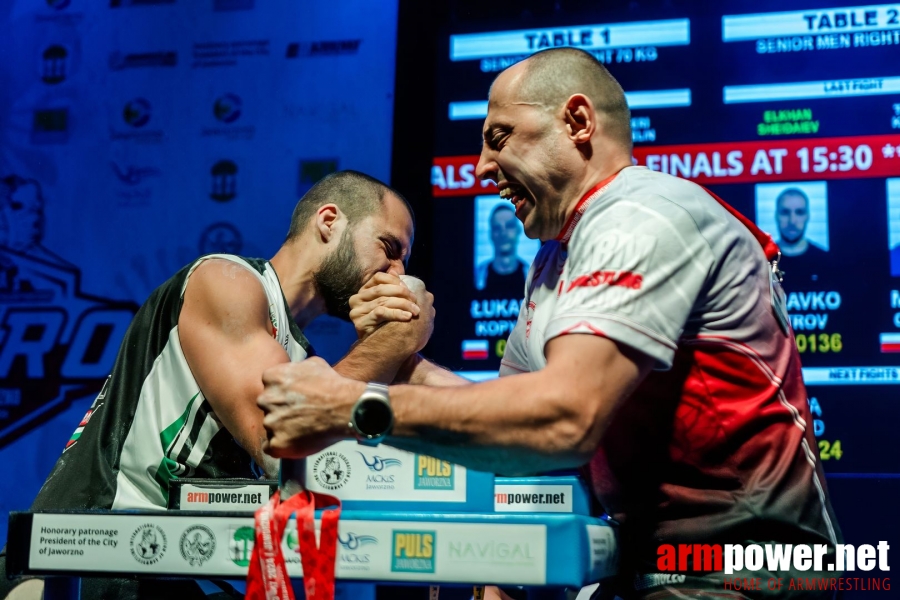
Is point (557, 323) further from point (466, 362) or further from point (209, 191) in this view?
point (209, 191)

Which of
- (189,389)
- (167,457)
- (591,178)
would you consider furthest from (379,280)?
(591,178)

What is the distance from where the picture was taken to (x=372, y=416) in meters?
1.10

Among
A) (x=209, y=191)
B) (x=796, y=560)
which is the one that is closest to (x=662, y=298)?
(x=796, y=560)

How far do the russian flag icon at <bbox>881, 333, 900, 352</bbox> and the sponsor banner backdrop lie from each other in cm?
178

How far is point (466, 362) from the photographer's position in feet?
10.2

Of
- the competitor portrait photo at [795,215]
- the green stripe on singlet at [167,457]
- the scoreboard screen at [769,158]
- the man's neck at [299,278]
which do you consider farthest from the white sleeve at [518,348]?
the competitor portrait photo at [795,215]

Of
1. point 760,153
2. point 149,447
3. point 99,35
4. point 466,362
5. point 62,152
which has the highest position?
point 99,35

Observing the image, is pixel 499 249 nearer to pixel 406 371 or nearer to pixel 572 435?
pixel 406 371

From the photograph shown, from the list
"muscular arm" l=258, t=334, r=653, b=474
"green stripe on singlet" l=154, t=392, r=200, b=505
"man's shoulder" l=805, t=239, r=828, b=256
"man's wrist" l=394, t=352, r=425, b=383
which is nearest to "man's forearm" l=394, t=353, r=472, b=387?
"man's wrist" l=394, t=352, r=425, b=383

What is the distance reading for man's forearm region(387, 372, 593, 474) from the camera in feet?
3.55

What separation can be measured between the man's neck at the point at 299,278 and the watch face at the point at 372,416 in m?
1.29

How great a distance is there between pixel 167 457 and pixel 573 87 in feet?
3.46

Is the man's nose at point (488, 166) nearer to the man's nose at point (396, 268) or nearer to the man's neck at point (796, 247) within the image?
the man's nose at point (396, 268)

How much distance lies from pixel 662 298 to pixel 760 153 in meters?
2.05
